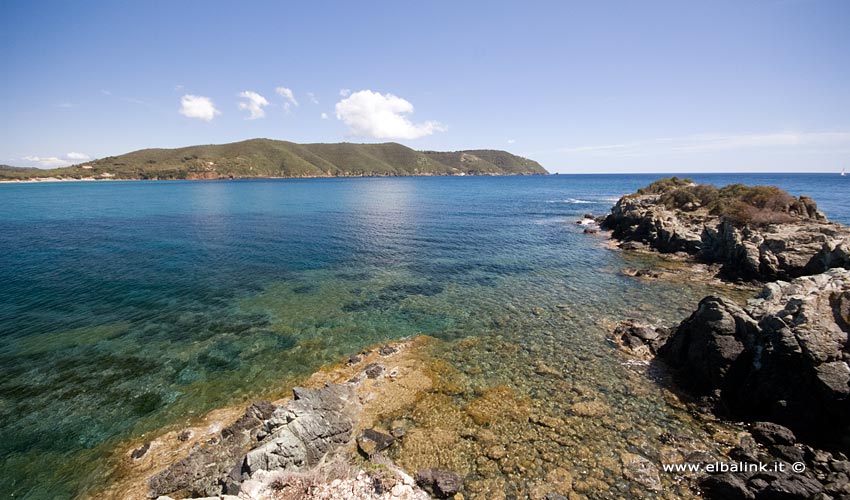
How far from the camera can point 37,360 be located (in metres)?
21.5

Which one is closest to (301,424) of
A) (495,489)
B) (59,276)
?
(495,489)

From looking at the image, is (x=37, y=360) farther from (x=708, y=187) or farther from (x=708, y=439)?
(x=708, y=187)

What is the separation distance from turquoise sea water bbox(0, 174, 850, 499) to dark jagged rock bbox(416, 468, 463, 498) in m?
7.68

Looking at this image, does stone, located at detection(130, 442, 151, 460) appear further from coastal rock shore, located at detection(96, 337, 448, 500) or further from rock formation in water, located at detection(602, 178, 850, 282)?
rock formation in water, located at detection(602, 178, 850, 282)

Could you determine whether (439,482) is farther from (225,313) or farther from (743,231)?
(743,231)

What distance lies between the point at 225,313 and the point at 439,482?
2342 centimetres

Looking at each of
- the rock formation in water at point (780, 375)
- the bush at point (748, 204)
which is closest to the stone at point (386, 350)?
the rock formation in water at point (780, 375)

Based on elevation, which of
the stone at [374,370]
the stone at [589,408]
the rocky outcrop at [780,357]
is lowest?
the stone at [589,408]

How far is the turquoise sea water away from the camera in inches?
683

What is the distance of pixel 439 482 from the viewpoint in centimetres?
1305

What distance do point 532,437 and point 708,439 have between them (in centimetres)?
765

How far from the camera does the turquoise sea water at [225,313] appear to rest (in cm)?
1734

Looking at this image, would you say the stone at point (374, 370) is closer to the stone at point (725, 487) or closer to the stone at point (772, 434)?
the stone at point (725, 487)

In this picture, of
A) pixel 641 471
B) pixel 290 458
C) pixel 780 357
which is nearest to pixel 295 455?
pixel 290 458
